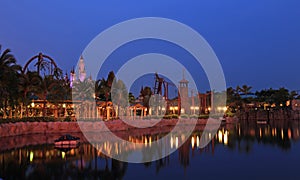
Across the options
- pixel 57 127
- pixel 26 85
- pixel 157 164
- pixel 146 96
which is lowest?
pixel 157 164

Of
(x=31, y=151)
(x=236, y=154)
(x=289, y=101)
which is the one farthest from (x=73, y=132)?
(x=289, y=101)

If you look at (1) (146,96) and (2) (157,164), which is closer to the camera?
(2) (157,164)

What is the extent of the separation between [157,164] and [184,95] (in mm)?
40672

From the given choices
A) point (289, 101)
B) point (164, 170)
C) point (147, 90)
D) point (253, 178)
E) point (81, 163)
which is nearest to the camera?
point (253, 178)

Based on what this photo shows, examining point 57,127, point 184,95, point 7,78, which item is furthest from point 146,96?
point 7,78

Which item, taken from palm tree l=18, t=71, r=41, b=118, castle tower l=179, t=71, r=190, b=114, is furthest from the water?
castle tower l=179, t=71, r=190, b=114

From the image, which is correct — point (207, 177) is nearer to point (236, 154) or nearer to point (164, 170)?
point (164, 170)

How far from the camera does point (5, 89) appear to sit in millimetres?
27641

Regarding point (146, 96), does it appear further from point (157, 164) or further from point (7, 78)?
point (157, 164)

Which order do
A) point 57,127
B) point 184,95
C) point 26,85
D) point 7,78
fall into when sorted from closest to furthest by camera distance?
point 7,78
point 57,127
point 26,85
point 184,95

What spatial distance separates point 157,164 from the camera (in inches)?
623

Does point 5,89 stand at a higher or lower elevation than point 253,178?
higher

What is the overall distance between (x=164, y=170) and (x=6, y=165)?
24.1 ft

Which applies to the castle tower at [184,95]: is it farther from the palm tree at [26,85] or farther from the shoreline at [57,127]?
the palm tree at [26,85]
